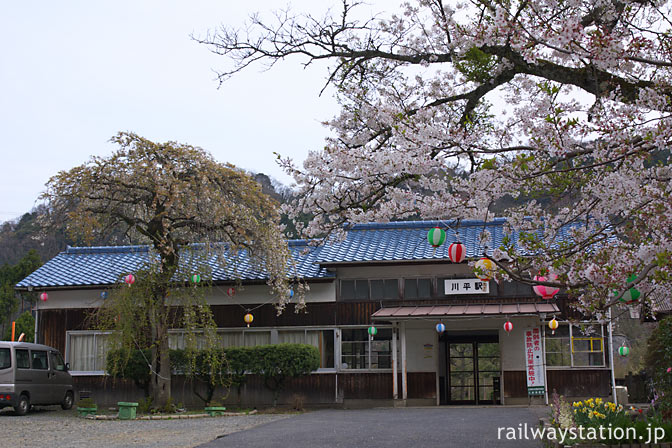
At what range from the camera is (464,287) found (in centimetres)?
1811

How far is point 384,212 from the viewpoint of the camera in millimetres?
7477

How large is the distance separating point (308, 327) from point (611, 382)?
7.62 meters

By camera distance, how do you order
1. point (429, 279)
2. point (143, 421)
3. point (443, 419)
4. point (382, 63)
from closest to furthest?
point (382, 63)
point (443, 419)
point (143, 421)
point (429, 279)

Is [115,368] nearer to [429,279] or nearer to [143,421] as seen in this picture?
[143,421]

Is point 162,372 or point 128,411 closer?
point 128,411

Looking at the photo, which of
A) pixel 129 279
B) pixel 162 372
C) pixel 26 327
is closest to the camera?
pixel 129 279

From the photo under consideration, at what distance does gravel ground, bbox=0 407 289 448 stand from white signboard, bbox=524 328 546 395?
19.9ft

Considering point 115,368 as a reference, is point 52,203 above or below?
above

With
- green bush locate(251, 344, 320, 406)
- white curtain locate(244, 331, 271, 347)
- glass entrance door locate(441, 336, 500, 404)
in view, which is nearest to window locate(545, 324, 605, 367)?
glass entrance door locate(441, 336, 500, 404)

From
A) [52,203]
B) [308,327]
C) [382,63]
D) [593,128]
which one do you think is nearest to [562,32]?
[593,128]

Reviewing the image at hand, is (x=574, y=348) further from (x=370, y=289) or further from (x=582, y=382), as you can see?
(x=370, y=289)

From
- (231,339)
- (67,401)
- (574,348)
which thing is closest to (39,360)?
(67,401)

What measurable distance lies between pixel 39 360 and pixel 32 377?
650mm

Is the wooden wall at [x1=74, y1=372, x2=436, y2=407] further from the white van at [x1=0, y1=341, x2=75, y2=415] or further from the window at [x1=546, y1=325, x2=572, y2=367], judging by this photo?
the window at [x1=546, y1=325, x2=572, y2=367]
